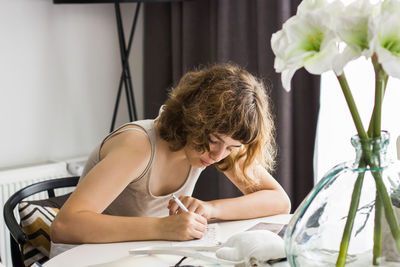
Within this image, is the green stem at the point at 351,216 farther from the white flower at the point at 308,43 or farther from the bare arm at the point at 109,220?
the bare arm at the point at 109,220

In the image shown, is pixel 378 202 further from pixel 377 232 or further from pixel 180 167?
pixel 180 167

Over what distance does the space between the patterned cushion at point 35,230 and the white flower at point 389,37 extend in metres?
1.20

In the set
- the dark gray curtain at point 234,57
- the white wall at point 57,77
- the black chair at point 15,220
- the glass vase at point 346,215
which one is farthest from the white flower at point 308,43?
the white wall at point 57,77

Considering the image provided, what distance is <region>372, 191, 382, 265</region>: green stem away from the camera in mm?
832

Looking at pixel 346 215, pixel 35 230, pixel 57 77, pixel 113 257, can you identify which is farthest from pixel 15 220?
pixel 57 77

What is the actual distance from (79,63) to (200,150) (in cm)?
166

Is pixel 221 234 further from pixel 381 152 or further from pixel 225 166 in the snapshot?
pixel 381 152

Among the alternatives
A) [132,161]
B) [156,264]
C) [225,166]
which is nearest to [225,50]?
[225,166]

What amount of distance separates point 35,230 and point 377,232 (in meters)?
1.11

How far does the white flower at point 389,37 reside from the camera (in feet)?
2.45

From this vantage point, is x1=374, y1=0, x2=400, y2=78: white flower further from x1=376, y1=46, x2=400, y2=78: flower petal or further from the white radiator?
the white radiator

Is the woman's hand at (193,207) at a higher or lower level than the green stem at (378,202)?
lower

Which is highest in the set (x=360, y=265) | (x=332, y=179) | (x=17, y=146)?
(x=332, y=179)

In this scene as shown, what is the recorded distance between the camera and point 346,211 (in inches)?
33.6
